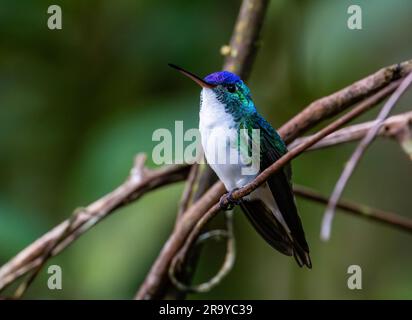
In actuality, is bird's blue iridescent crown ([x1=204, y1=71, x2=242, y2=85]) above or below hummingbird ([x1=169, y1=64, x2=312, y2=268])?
above

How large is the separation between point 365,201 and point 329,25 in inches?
55.7

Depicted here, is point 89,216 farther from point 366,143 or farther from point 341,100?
point 366,143

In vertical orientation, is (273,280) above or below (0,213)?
below

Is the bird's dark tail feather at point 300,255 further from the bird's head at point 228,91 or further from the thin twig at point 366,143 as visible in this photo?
the bird's head at point 228,91

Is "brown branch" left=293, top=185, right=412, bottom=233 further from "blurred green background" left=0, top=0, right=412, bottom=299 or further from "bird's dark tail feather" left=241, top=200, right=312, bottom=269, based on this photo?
"blurred green background" left=0, top=0, right=412, bottom=299

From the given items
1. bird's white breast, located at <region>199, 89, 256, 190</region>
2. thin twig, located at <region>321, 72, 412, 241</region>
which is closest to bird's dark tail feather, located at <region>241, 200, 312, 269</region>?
bird's white breast, located at <region>199, 89, 256, 190</region>

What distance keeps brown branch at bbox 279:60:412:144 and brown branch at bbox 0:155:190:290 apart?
636 mm

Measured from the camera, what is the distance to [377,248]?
407 cm

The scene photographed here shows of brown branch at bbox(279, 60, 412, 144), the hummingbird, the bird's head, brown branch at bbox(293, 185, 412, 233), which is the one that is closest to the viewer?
brown branch at bbox(279, 60, 412, 144)

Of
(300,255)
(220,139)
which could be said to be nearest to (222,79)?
(220,139)

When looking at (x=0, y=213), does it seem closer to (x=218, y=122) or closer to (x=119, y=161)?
(x=119, y=161)

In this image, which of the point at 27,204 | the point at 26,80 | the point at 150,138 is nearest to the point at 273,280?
the point at 150,138

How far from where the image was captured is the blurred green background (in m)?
3.17
